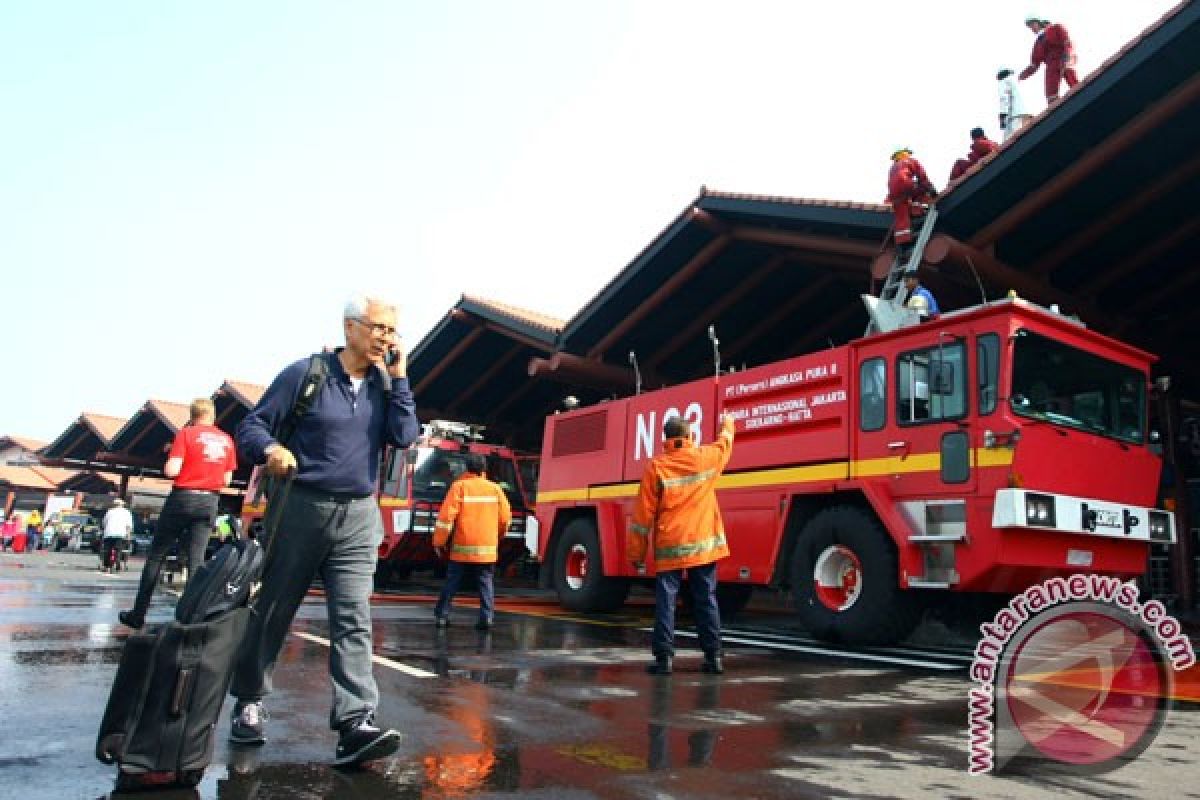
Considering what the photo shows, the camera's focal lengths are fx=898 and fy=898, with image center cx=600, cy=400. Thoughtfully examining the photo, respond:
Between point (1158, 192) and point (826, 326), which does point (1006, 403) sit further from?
point (826, 326)

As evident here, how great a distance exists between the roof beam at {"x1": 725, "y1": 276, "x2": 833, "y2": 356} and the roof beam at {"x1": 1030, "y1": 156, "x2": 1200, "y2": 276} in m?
3.48

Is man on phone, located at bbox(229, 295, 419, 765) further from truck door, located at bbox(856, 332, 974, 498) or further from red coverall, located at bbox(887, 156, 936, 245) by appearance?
red coverall, located at bbox(887, 156, 936, 245)

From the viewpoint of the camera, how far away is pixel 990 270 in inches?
388

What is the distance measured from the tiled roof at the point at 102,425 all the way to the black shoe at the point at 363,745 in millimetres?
31528

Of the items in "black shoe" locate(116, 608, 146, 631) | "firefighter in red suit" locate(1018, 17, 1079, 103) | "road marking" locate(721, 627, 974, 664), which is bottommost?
"black shoe" locate(116, 608, 146, 631)

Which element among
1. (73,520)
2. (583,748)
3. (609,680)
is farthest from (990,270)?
(73,520)

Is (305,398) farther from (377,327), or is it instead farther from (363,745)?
(363,745)

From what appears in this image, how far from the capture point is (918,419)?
22.9 feet

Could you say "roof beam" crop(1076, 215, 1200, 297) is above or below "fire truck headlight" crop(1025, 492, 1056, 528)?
above

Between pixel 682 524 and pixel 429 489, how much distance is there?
867 centimetres

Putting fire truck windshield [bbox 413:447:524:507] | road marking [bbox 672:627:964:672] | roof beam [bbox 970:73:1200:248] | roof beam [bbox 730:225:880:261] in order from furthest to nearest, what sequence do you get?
fire truck windshield [bbox 413:447:524:507] → roof beam [bbox 730:225:880:261] → roof beam [bbox 970:73:1200:248] → road marking [bbox 672:627:964:672]

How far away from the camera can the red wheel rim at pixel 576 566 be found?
1051cm

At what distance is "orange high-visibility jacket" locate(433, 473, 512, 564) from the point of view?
7887 millimetres

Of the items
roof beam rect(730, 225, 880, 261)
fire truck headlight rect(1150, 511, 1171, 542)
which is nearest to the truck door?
fire truck headlight rect(1150, 511, 1171, 542)
